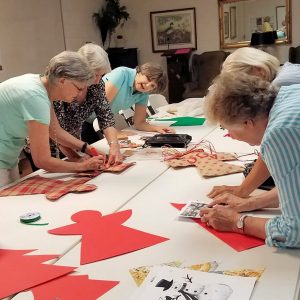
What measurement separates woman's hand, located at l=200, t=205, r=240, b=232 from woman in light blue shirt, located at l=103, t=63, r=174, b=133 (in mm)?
1471

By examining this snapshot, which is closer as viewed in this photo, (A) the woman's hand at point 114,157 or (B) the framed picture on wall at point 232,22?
(A) the woman's hand at point 114,157

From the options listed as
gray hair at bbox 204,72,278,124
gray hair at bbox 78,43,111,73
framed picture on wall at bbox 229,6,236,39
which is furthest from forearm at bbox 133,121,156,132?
framed picture on wall at bbox 229,6,236,39

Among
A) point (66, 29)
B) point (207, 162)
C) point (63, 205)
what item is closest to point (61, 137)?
point (63, 205)

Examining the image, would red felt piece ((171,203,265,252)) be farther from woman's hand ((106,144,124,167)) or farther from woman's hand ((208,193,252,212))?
woman's hand ((106,144,124,167))

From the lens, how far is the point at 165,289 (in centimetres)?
107

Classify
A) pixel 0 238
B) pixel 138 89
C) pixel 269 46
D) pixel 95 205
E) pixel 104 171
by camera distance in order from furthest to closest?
1. pixel 269 46
2. pixel 138 89
3. pixel 104 171
4. pixel 95 205
5. pixel 0 238

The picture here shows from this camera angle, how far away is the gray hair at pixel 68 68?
1.90 metres

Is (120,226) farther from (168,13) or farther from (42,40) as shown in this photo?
(168,13)

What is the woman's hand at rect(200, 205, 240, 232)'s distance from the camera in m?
1.39

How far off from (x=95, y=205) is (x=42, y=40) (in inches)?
161

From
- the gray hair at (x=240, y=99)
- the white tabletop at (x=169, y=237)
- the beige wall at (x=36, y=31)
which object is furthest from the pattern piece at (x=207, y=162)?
the beige wall at (x=36, y=31)

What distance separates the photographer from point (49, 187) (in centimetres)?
193

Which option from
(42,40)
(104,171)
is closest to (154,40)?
(42,40)

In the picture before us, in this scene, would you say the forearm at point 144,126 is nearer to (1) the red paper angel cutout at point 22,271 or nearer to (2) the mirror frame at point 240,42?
(1) the red paper angel cutout at point 22,271
